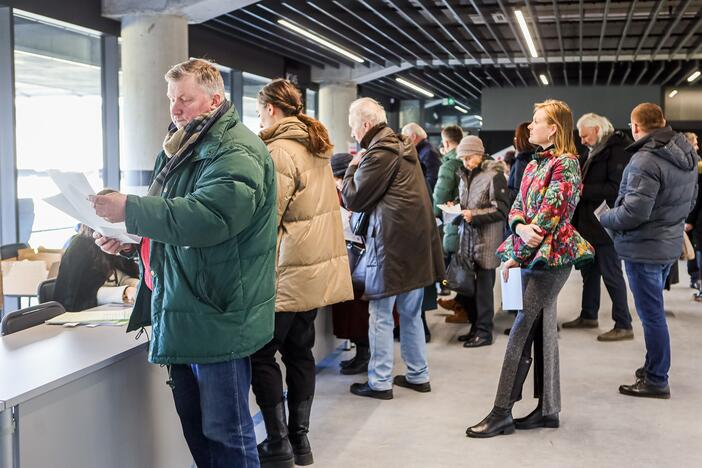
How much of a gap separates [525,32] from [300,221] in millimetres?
8544

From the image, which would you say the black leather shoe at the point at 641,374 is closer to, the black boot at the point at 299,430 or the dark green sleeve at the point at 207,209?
the black boot at the point at 299,430

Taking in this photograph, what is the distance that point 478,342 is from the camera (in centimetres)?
554

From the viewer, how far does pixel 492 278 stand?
18.6ft

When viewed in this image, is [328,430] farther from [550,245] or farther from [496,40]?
[496,40]

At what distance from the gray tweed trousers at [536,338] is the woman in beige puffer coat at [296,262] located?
841mm

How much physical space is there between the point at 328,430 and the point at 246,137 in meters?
1.99

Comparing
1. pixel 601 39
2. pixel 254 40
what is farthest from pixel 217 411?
pixel 601 39

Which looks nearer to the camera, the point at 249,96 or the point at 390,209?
the point at 390,209

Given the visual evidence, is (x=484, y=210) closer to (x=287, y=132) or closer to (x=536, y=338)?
(x=536, y=338)

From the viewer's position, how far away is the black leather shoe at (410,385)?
4.43m

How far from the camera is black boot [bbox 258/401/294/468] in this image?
3.04 meters

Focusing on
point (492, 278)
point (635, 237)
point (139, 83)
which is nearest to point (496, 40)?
point (139, 83)

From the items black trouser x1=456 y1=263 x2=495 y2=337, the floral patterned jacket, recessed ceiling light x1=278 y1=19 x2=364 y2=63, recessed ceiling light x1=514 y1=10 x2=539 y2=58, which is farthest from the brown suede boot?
recessed ceiling light x1=278 y1=19 x2=364 y2=63

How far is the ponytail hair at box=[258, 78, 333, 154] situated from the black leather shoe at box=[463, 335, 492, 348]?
9.02 feet
